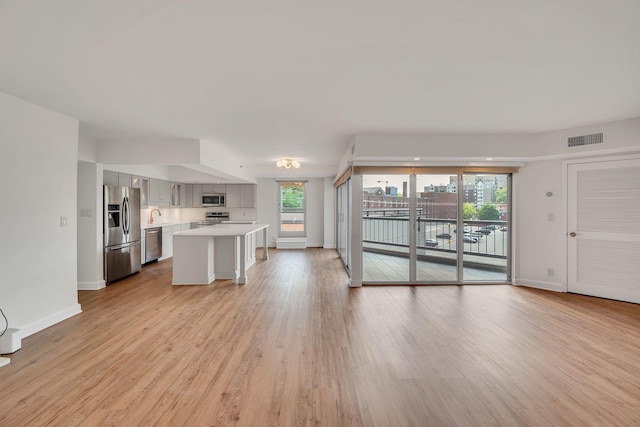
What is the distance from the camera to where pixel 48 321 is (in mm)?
3262

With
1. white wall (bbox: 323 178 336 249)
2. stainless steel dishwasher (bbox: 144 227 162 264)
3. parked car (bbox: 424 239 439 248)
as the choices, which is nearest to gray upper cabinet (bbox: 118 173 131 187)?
stainless steel dishwasher (bbox: 144 227 162 264)

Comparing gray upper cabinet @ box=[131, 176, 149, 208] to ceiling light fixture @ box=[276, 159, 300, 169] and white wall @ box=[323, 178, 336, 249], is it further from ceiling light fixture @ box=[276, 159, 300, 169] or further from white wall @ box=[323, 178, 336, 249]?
white wall @ box=[323, 178, 336, 249]

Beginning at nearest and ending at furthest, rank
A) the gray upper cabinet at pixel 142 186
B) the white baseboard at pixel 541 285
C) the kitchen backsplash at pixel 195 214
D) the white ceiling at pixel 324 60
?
1. the white ceiling at pixel 324 60
2. the white baseboard at pixel 541 285
3. the gray upper cabinet at pixel 142 186
4. the kitchen backsplash at pixel 195 214

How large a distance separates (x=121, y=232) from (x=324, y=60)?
16.2 feet

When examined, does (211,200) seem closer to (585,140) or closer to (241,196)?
(241,196)

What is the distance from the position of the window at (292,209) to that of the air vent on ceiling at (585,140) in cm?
665

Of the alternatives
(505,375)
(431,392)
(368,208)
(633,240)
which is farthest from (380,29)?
(633,240)

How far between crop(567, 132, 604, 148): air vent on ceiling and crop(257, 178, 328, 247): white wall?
623 centimetres

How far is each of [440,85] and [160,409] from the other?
11.1 ft

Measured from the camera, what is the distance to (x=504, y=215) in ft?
16.8

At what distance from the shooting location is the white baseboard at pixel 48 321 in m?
3.01

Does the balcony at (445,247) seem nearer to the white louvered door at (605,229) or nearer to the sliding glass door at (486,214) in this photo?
the sliding glass door at (486,214)

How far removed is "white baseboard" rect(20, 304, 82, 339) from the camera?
9.88 ft

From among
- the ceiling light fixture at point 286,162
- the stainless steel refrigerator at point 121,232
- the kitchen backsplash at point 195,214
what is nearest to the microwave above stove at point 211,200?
the kitchen backsplash at point 195,214
